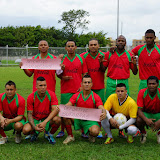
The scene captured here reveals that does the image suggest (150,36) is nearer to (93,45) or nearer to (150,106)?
(93,45)

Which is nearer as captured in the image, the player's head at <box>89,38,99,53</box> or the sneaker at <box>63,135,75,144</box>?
the sneaker at <box>63,135,75,144</box>

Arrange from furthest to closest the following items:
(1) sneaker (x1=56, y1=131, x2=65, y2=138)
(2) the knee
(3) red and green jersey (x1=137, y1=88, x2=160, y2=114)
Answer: (1) sneaker (x1=56, y1=131, x2=65, y2=138), (3) red and green jersey (x1=137, y1=88, x2=160, y2=114), (2) the knee

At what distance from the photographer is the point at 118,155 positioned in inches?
144

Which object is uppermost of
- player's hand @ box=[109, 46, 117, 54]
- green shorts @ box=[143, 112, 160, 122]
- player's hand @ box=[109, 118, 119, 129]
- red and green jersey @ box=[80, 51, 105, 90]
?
player's hand @ box=[109, 46, 117, 54]

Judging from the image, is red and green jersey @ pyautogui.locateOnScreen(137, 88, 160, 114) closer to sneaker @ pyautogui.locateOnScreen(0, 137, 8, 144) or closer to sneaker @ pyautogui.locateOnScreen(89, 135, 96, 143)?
sneaker @ pyautogui.locateOnScreen(89, 135, 96, 143)

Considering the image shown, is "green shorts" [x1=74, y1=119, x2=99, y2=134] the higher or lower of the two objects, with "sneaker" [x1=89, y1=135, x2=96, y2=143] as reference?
higher

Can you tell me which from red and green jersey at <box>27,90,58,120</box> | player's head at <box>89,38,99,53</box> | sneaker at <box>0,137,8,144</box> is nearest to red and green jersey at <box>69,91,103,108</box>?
red and green jersey at <box>27,90,58,120</box>

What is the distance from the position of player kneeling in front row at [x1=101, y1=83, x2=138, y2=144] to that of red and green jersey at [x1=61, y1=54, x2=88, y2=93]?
0.77 metres

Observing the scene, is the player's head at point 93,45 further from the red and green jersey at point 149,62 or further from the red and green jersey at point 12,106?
the red and green jersey at point 12,106

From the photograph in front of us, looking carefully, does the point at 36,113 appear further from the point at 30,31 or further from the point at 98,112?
the point at 30,31

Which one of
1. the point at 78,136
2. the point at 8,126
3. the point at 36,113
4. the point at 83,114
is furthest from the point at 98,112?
the point at 8,126

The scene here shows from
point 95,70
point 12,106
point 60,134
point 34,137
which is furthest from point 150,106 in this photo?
point 12,106

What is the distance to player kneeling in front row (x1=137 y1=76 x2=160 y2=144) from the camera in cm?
414

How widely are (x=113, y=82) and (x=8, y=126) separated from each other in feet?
6.91
